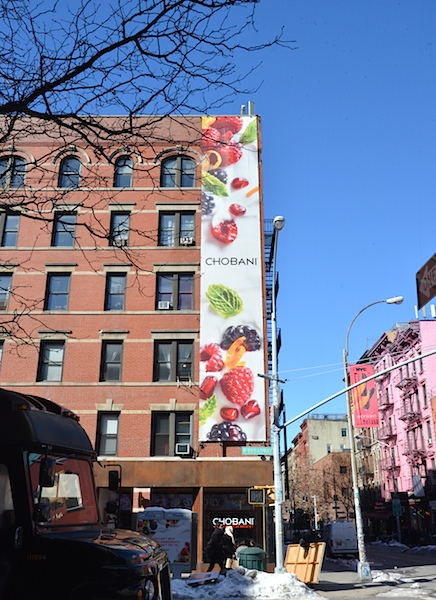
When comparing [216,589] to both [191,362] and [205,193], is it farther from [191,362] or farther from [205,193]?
[205,193]

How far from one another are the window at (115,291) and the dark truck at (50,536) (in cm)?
1988

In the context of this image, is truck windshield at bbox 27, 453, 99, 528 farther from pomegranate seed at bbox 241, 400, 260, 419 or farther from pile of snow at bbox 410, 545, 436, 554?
pile of snow at bbox 410, 545, 436, 554

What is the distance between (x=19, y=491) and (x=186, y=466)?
61.1ft

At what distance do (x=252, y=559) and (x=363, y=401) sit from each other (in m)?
8.04

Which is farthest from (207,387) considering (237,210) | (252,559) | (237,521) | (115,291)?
(237,210)

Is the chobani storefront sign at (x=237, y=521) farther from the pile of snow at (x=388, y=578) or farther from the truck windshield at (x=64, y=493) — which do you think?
the truck windshield at (x=64, y=493)

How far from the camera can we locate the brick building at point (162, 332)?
2362cm

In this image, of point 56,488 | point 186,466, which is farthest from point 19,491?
point 186,466

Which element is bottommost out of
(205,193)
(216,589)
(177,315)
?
(216,589)

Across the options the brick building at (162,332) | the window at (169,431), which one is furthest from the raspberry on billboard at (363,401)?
the window at (169,431)

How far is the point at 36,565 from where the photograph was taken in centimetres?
518

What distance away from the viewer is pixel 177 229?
2709 centimetres

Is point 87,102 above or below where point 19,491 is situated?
Answer: above

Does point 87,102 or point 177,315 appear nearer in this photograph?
point 87,102
